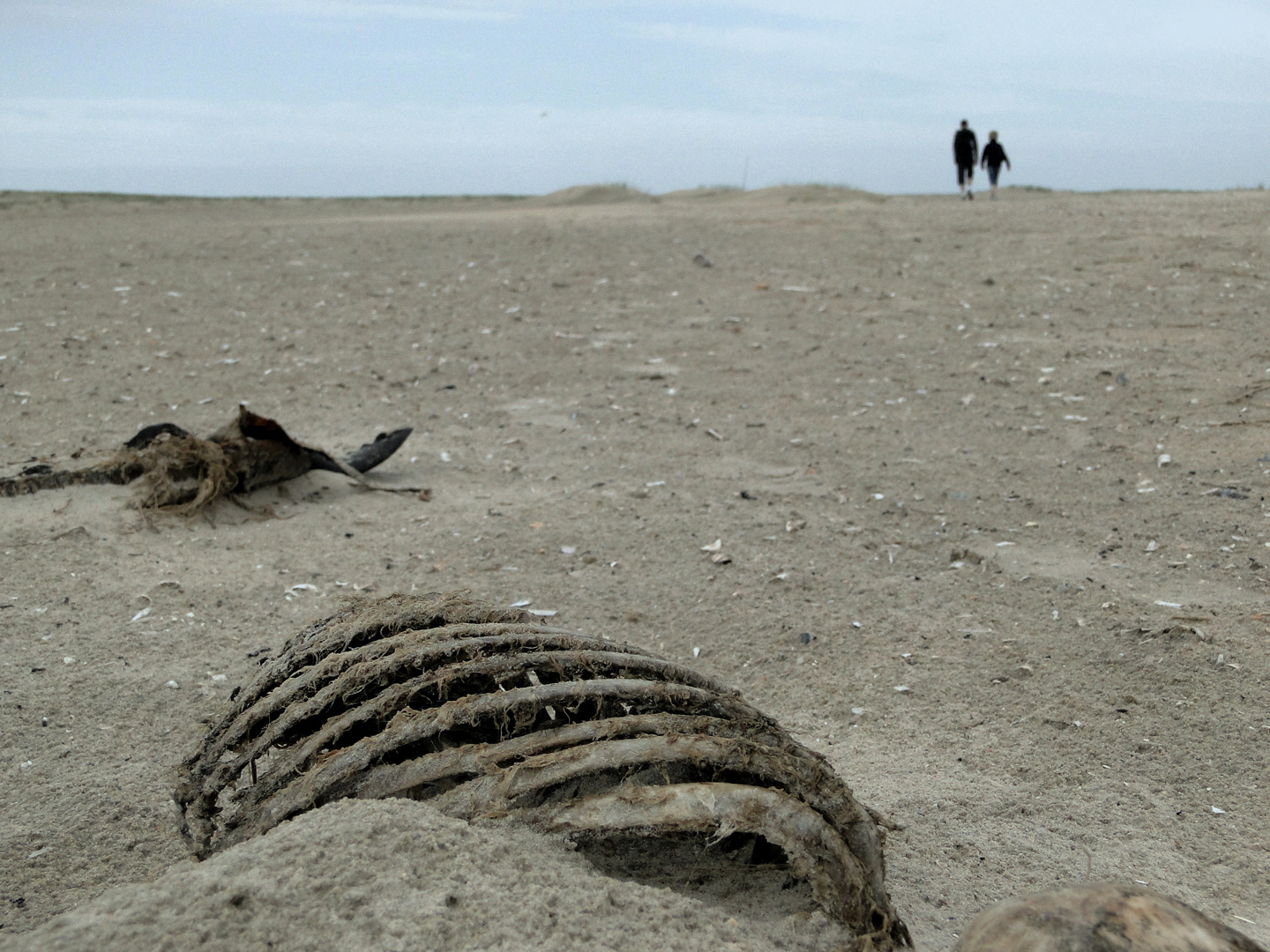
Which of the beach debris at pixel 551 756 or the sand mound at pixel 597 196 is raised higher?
the sand mound at pixel 597 196

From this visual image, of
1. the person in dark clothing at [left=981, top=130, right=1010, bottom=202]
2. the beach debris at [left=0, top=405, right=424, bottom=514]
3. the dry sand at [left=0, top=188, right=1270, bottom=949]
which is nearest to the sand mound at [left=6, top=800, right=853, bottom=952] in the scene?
the dry sand at [left=0, top=188, right=1270, bottom=949]

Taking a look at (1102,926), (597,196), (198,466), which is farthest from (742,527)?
(597,196)

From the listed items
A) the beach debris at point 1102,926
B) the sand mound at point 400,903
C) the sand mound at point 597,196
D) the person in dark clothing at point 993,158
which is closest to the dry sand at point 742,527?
the sand mound at point 400,903

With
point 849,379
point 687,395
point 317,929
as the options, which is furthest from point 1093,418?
point 317,929

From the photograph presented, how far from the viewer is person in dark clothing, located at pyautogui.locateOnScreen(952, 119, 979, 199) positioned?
50.9 ft

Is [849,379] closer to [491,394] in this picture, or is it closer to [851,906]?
[491,394]

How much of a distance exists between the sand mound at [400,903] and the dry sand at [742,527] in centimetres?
1

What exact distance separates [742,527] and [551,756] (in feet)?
10.2

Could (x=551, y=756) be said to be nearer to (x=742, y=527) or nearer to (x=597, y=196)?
(x=742, y=527)

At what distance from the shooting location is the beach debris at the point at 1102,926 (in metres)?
1.61

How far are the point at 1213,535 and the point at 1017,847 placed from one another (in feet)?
8.20

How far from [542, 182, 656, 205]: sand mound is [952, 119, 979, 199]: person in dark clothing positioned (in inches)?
195

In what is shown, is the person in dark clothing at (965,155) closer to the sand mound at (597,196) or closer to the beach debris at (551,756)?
the sand mound at (597,196)

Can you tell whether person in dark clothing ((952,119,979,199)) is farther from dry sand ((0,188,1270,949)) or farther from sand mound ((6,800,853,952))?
sand mound ((6,800,853,952))
